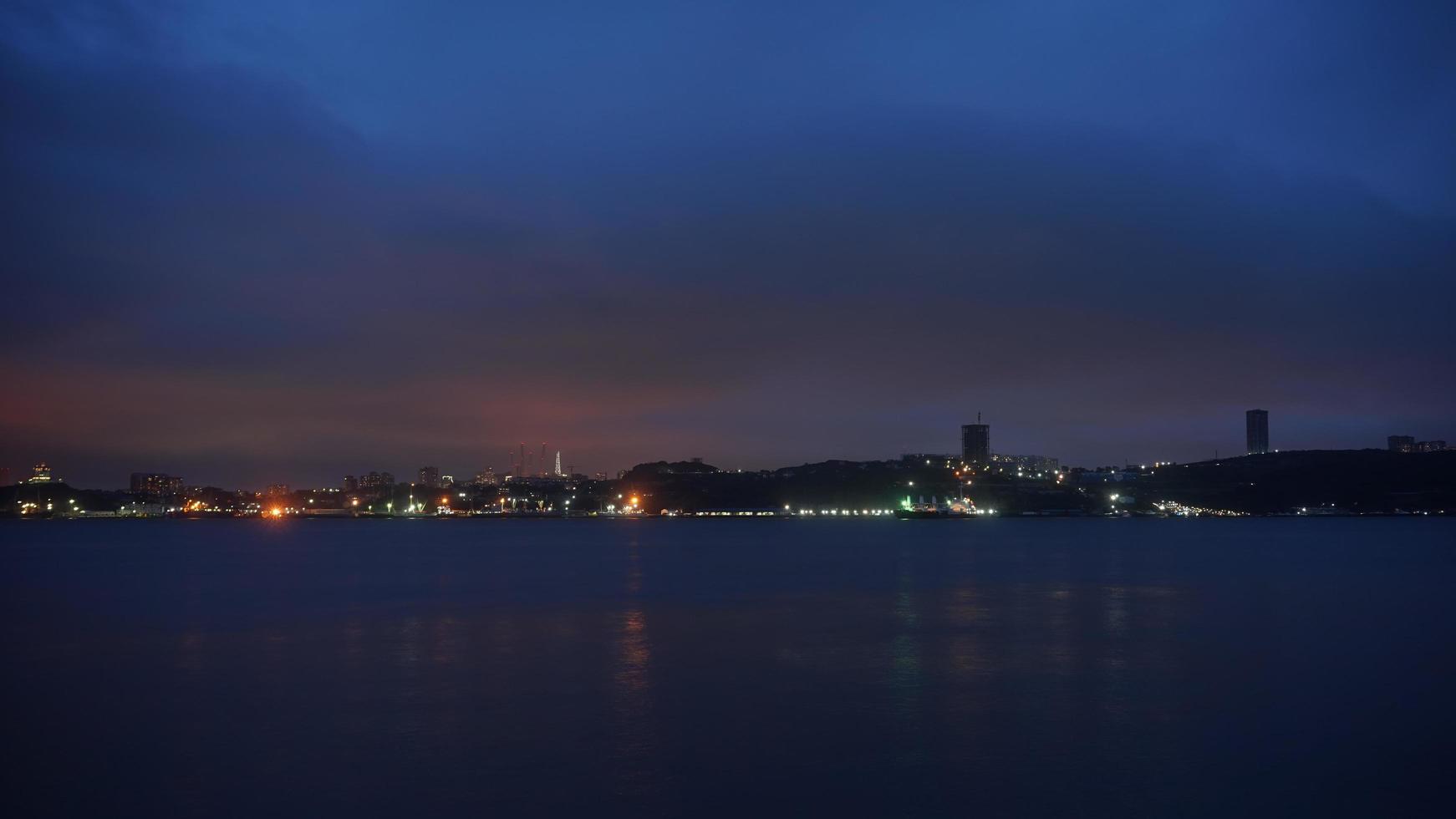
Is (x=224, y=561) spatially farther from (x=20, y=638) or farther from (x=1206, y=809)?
(x=1206, y=809)

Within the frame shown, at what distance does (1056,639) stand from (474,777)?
42.2 ft

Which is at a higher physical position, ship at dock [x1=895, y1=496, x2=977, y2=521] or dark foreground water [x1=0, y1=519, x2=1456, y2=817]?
dark foreground water [x1=0, y1=519, x2=1456, y2=817]

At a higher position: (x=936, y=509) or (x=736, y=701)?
(x=736, y=701)

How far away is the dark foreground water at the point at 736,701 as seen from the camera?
9.74m

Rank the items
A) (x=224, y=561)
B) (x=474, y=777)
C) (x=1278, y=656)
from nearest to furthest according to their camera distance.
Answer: (x=474, y=777), (x=1278, y=656), (x=224, y=561)

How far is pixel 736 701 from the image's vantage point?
13.8 m

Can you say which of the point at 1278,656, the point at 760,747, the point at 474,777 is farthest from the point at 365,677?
the point at 1278,656

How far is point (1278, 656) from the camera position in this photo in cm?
1781

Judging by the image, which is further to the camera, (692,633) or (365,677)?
(692,633)

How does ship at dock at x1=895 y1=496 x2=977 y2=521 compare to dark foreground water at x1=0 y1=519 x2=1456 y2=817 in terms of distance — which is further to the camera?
ship at dock at x1=895 y1=496 x2=977 y2=521

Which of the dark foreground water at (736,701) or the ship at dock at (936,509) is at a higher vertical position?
the dark foreground water at (736,701)

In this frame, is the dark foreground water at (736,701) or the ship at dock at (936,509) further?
the ship at dock at (936,509)

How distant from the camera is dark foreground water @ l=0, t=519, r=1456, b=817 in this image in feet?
32.0

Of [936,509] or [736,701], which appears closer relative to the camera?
[736,701]
